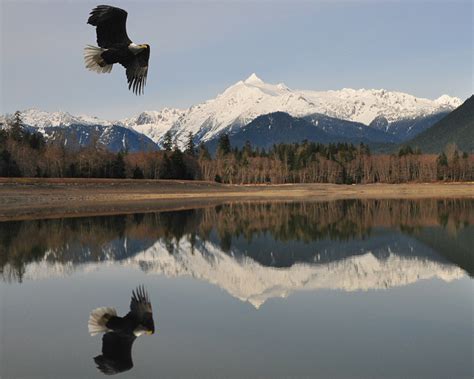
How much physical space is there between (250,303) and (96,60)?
846cm

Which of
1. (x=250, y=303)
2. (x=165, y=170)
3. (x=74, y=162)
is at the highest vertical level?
(x=74, y=162)

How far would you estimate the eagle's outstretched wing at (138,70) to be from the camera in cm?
1252

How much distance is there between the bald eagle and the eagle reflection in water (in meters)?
5.50

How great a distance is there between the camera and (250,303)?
16766 mm

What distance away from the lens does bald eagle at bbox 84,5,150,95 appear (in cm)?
1145

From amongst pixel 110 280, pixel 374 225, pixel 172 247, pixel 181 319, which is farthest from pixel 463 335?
pixel 374 225

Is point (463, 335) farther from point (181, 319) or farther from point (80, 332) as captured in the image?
point (80, 332)

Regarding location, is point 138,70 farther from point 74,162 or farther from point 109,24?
point 74,162

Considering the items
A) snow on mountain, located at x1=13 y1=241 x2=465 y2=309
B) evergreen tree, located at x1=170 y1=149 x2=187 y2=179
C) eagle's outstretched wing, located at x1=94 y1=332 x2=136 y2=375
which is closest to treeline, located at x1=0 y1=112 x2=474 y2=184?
evergreen tree, located at x1=170 y1=149 x2=187 y2=179

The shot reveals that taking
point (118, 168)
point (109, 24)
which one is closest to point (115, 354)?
point (109, 24)

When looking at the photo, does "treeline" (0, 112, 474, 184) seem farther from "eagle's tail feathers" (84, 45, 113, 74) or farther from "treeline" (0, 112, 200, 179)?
"eagle's tail feathers" (84, 45, 113, 74)

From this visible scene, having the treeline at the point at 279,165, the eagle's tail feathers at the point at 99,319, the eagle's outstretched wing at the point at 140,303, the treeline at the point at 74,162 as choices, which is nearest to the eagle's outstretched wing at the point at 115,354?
the eagle's tail feathers at the point at 99,319

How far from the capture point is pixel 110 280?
69.7 feet

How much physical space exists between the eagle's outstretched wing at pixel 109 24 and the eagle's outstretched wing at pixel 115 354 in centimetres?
647
